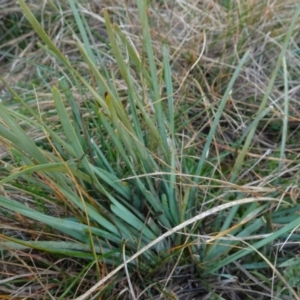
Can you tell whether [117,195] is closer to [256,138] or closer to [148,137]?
[148,137]

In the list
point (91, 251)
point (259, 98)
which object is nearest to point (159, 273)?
point (91, 251)

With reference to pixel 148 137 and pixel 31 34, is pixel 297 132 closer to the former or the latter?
pixel 148 137

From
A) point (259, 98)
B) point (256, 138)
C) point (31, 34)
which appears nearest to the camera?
point (256, 138)

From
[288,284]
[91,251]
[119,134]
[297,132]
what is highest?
[119,134]

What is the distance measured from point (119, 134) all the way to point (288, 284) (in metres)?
0.39

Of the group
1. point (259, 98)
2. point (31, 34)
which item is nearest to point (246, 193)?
point (259, 98)

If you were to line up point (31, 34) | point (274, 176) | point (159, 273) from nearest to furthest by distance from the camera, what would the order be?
point (159, 273)
point (274, 176)
point (31, 34)

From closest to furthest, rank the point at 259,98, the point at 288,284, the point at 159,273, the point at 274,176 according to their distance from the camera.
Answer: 1. the point at 288,284
2. the point at 159,273
3. the point at 274,176
4. the point at 259,98

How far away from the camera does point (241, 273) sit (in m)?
1.09

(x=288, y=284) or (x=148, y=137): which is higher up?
(x=148, y=137)

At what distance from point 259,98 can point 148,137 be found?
0.54m

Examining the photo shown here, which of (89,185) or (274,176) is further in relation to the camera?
(274,176)

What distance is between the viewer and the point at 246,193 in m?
1.09

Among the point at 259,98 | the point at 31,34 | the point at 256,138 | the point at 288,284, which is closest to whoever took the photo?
the point at 288,284
